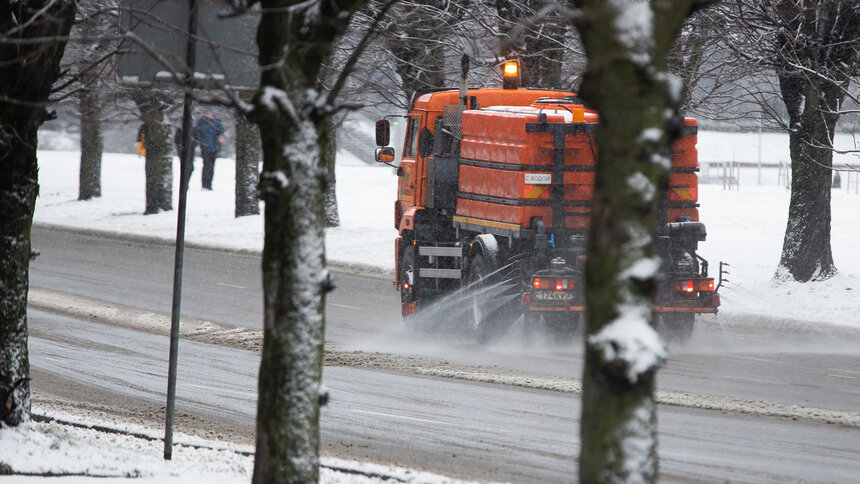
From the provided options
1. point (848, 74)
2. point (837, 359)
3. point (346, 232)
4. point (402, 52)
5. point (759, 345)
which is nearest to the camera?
point (837, 359)

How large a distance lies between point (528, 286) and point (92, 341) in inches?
209

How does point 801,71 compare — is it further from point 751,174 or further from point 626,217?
point 751,174

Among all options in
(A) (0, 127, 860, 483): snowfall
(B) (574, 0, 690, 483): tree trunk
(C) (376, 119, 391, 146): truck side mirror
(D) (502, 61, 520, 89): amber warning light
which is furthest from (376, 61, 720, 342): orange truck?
(B) (574, 0, 690, 483): tree trunk

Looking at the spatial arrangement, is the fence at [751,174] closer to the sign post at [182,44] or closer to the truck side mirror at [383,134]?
the truck side mirror at [383,134]

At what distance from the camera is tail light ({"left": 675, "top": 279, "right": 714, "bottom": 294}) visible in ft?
41.6

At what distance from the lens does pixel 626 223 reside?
3871 mm

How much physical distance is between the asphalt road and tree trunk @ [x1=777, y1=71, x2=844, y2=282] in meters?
3.04

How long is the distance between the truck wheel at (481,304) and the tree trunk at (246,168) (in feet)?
48.3

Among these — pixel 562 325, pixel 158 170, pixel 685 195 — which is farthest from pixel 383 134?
pixel 158 170

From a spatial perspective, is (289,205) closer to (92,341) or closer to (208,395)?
(208,395)

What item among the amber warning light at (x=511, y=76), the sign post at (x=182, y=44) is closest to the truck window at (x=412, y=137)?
the amber warning light at (x=511, y=76)

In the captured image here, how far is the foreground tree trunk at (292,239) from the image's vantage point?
16.5ft

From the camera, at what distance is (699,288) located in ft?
41.8

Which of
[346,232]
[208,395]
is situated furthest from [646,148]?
[346,232]
